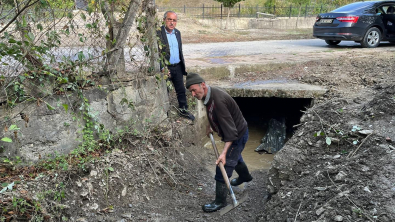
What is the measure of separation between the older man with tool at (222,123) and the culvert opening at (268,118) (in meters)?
2.58

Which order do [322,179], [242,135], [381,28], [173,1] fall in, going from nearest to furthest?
1. [322,179]
2. [242,135]
3. [381,28]
4. [173,1]

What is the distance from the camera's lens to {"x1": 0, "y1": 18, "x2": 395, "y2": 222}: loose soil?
292 cm

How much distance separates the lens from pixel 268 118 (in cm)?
769

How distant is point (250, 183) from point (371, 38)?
7.08 m

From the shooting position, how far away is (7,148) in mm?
3426

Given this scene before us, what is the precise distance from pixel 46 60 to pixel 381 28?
30.7 ft

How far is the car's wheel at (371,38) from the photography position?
30.4 ft

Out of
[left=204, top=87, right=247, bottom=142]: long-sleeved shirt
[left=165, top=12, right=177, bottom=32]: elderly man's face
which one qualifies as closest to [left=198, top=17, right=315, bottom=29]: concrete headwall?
[left=165, top=12, right=177, bottom=32]: elderly man's face

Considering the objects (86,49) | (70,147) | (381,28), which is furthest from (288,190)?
(381,28)

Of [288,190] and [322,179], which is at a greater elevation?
[322,179]

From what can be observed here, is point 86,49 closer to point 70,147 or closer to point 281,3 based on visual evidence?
point 70,147

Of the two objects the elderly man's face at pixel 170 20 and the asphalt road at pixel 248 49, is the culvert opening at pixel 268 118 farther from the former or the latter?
the elderly man's face at pixel 170 20

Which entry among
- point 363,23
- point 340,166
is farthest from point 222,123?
point 363,23

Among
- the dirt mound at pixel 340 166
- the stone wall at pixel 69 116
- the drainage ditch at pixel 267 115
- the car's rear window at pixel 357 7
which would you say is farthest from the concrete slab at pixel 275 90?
the car's rear window at pixel 357 7
